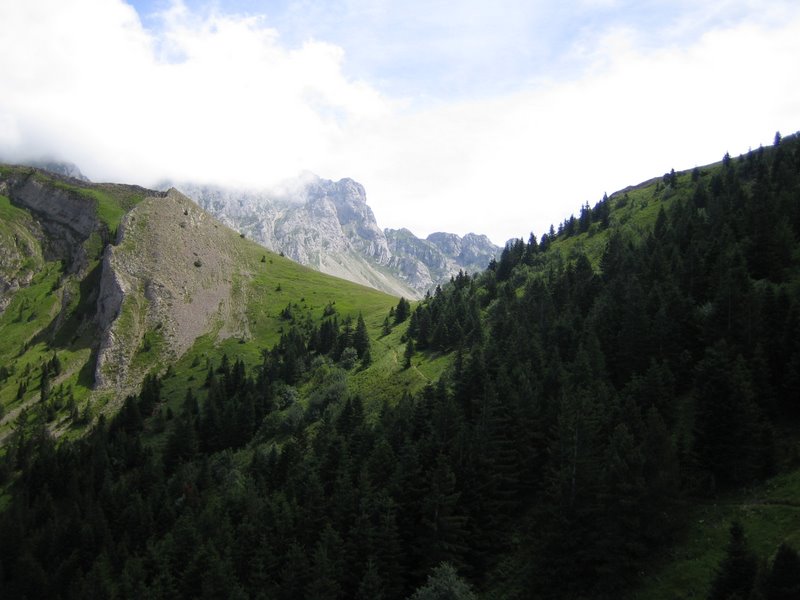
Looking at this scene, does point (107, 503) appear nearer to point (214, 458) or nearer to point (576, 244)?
point (214, 458)

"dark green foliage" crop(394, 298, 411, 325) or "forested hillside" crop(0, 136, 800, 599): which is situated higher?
"dark green foliage" crop(394, 298, 411, 325)

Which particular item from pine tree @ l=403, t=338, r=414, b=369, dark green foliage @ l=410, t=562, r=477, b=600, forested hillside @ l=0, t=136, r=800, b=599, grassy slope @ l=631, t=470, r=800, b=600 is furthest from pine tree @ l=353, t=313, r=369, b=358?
grassy slope @ l=631, t=470, r=800, b=600

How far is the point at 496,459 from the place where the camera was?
59188 millimetres

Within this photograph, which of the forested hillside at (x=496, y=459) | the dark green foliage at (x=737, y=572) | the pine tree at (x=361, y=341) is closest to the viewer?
the dark green foliage at (x=737, y=572)

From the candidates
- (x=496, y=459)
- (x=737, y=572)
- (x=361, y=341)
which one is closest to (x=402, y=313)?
(x=361, y=341)

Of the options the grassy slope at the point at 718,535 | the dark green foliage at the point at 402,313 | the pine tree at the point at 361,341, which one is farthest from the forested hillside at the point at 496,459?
the dark green foliage at the point at 402,313

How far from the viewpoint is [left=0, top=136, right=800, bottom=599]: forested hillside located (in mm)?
45562

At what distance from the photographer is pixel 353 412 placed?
334ft

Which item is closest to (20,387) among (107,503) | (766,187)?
(107,503)

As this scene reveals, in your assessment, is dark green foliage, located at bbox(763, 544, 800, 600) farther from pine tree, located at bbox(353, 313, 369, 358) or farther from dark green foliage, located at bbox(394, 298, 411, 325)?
dark green foliage, located at bbox(394, 298, 411, 325)

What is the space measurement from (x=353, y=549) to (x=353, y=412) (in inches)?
1888

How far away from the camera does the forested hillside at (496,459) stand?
149ft

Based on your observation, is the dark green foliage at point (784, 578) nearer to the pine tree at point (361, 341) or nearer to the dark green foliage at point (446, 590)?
the dark green foliage at point (446, 590)

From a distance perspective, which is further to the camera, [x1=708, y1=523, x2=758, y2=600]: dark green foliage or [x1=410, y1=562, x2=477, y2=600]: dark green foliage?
[x1=410, y1=562, x2=477, y2=600]: dark green foliage
